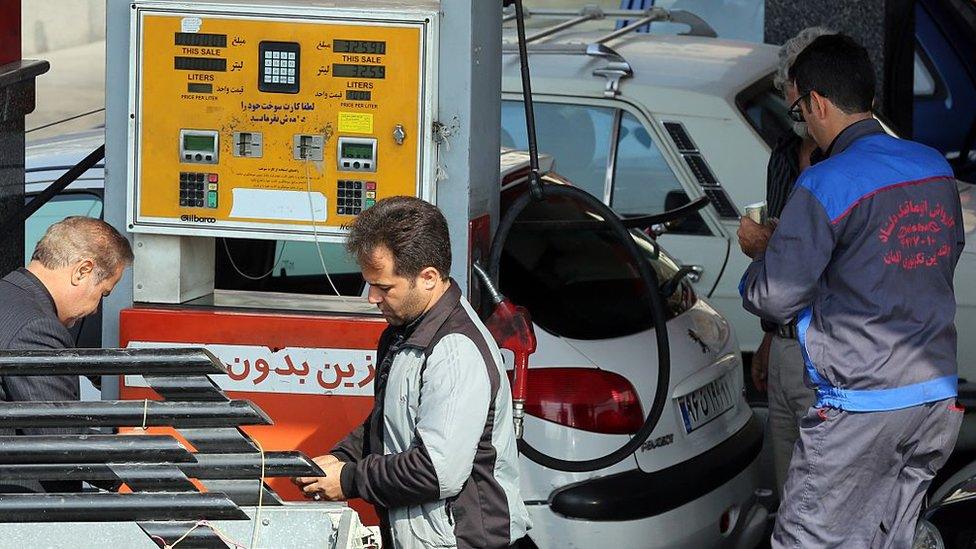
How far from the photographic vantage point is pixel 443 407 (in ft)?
10.5

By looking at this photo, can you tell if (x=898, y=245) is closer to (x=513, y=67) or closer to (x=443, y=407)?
(x=443, y=407)

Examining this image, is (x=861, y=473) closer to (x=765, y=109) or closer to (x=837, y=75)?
(x=837, y=75)

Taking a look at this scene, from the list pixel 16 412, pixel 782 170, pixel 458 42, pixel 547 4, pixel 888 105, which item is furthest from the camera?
pixel 547 4

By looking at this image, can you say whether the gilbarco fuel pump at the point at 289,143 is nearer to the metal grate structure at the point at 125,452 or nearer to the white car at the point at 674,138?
the metal grate structure at the point at 125,452

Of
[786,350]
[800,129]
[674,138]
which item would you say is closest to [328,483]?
[786,350]

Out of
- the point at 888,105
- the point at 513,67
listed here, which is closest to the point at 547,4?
the point at 888,105

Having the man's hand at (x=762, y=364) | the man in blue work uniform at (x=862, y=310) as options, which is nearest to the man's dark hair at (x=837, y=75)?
the man in blue work uniform at (x=862, y=310)

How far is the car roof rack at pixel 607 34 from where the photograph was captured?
Answer: 7.02 metres

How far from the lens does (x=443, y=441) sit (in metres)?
3.20

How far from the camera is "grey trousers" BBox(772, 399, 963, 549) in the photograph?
12.4 feet

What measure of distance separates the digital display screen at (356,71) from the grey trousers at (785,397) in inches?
73.3

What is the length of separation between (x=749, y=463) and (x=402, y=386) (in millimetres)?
2294

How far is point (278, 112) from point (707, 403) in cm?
191

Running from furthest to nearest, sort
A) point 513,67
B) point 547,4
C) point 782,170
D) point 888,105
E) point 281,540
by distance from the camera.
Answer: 1. point 547,4
2. point 888,105
3. point 513,67
4. point 782,170
5. point 281,540
